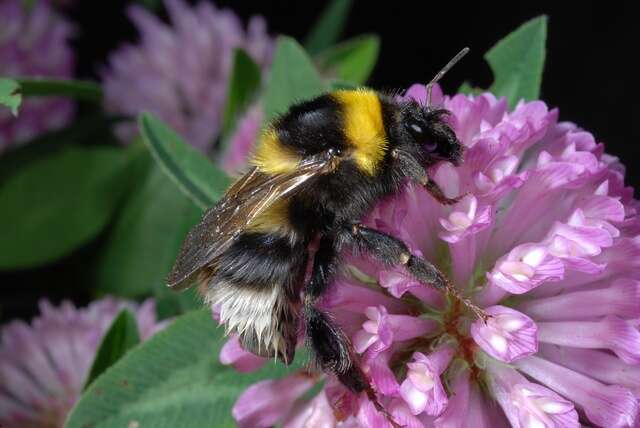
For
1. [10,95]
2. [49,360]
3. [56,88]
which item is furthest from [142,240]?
[10,95]

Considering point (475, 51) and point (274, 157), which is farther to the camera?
point (475, 51)

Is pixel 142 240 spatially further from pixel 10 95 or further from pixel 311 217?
pixel 311 217

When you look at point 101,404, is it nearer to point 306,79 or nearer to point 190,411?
point 190,411

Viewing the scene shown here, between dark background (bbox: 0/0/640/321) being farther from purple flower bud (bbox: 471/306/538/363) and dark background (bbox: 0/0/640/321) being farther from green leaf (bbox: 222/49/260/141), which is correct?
purple flower bud (bbox: 471/306/538/363)

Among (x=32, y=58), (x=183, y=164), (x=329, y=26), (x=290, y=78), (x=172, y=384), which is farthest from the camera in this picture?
A: (x=329, y=26)

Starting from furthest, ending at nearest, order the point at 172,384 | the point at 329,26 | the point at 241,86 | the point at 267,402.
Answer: the point at 329,26 < the point at 241,86 < the point at 172,384 < the point at 267,402

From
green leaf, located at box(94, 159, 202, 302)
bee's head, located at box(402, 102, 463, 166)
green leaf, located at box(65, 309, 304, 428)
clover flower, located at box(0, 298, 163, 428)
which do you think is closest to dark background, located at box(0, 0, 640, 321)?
green leaf, located at box(94, 159, 202, 302)

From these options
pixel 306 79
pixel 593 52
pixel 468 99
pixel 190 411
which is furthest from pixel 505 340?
pixel 593 52
